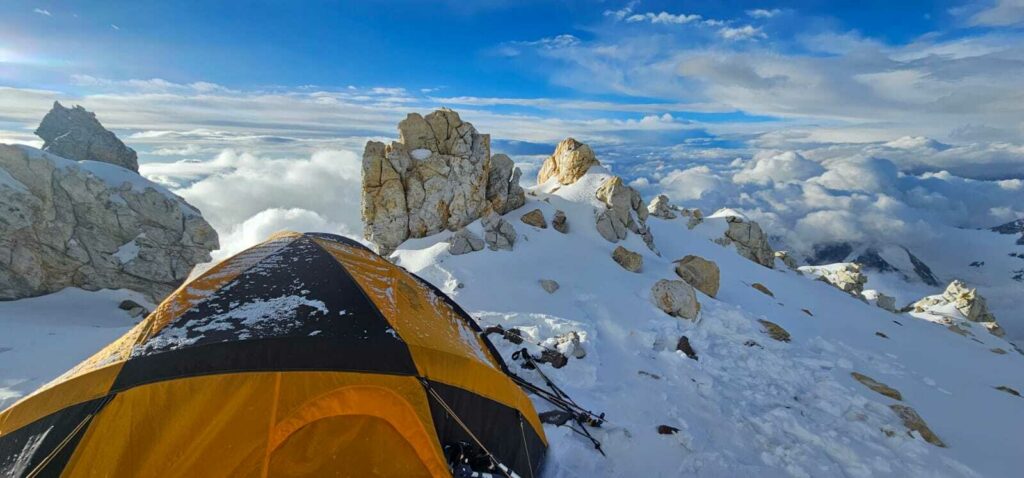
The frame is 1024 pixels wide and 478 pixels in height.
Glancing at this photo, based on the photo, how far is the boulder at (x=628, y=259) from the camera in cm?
2473

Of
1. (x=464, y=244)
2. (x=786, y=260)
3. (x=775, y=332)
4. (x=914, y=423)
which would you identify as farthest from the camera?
(x=786, y=260)

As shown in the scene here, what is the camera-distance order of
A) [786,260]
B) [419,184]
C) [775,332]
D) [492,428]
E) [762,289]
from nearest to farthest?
[492,428] < [775,332] < [762,289] < [419,184] < [786,260]

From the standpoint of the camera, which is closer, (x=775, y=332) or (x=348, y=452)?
(x=348, y=452)

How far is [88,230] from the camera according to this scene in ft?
125

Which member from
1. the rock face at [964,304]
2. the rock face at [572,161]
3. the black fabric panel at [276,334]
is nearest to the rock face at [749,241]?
the rock face at [964,304]

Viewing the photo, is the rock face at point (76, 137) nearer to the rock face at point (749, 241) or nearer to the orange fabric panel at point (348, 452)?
the orange fabric panel at point (348, 452)

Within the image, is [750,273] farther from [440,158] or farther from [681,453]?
[681,453]

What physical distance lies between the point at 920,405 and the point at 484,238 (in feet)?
63.2

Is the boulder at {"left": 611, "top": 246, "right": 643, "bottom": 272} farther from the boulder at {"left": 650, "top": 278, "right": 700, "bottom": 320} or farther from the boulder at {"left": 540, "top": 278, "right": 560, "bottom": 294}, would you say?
the boulder at {"left": 540, "top": 278, "right": 560, "bottom": 294}

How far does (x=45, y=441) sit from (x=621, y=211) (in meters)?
32.5

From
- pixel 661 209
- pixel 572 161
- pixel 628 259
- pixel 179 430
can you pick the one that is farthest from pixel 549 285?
pixel 661 209

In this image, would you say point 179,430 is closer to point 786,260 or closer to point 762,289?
point 762,289

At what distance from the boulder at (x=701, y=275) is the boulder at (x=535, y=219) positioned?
30.2 feet

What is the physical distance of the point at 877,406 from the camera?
37.0 feet
